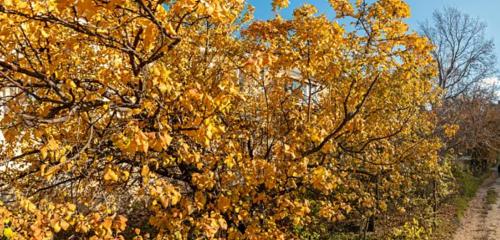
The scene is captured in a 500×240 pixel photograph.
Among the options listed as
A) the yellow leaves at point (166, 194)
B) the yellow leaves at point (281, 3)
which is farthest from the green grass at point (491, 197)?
the yellow leaves at point (166, 194)

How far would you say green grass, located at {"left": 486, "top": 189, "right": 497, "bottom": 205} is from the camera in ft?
52.3

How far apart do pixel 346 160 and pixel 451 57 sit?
26.9 m

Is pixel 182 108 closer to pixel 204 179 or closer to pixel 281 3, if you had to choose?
pixel 204 179

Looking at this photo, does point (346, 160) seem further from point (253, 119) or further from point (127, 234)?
point (127, 234)

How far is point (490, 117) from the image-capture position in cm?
2520

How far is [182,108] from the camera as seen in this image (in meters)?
4.06

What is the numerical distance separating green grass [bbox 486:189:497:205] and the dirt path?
0.43ft

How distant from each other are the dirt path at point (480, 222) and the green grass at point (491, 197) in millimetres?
130

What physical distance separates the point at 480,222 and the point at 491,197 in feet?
16.9

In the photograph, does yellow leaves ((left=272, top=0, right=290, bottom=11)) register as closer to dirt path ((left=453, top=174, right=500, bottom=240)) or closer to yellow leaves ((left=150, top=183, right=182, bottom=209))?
yellow leaves ((left=150, top=183, right=182, bottom=209))

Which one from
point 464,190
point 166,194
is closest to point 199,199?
point 166,194

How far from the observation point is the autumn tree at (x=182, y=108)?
2.98 m

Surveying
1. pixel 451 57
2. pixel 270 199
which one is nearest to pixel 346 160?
pixel 270 199

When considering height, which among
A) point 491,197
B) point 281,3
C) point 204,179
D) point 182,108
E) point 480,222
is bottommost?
point 480,222
